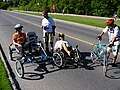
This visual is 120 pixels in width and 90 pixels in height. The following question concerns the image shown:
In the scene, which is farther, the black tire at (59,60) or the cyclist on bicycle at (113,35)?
the black tire at (59,60)

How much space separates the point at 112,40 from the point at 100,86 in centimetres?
212

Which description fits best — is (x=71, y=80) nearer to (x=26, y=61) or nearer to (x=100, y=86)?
(x=100, y=86)

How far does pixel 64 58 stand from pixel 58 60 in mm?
299

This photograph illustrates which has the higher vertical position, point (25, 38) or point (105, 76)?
point (25, 38)

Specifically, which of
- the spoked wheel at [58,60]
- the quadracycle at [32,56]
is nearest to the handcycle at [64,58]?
the spoked wheel at [58,60]

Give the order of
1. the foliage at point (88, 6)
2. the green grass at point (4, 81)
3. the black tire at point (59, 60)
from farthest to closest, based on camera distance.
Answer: the foliage at point (88, 6) < the black tire at point (59, 60) < the green grass at point (4, 81)

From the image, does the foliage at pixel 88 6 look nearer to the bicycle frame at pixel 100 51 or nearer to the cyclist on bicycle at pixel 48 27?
the cyclist on bicycle at pixel 48 27

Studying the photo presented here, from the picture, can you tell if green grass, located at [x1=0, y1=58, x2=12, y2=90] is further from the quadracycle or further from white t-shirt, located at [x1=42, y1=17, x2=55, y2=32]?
white t-shirt, located at [x1=42, y1=17, x2=55, y2=32]

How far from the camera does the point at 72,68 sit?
9.62m

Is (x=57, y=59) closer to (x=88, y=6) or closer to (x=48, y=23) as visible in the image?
(x=48, y=23)

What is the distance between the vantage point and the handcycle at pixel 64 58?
381 inches

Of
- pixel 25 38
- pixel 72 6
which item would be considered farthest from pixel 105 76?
pixel 72 6

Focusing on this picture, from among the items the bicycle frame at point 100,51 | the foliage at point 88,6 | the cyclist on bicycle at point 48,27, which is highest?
the cyclist on bicycle at point 48,27

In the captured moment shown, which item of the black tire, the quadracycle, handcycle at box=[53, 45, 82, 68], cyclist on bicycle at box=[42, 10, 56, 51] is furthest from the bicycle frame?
cyclist on bicycle at box=[42, 10, 56, 51]
